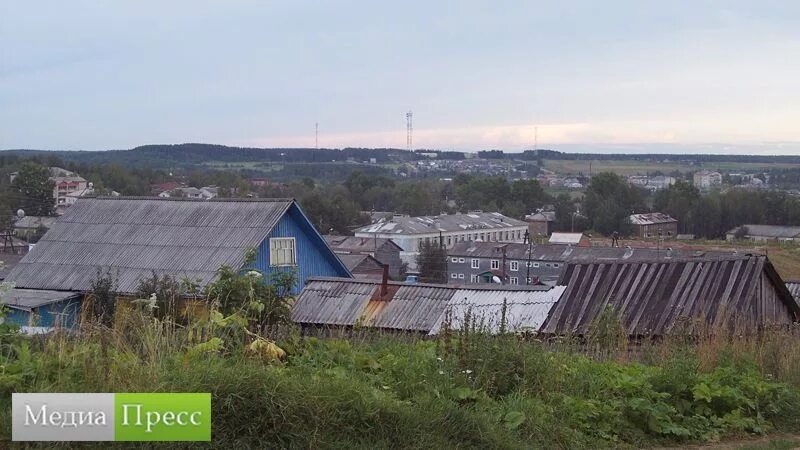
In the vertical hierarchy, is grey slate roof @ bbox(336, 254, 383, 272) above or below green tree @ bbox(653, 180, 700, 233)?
above

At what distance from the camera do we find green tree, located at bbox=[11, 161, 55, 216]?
6444 centimetres

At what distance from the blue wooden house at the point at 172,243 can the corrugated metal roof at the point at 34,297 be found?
442 mm

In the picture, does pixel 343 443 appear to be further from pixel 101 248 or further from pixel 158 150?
pixel 158 150

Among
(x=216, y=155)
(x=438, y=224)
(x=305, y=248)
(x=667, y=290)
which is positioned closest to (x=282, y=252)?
(x=305, y=248)

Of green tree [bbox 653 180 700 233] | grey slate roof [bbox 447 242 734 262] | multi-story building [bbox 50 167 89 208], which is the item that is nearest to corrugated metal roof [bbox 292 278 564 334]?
grey slate roof [bbox 447 242 734 262]

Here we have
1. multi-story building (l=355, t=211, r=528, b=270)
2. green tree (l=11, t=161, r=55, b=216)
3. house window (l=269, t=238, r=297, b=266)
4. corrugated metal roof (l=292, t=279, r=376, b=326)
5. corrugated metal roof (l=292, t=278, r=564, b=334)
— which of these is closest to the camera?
corrugated metal roof (l=292, t=278, r=564, b=334)

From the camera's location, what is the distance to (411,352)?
663 cm

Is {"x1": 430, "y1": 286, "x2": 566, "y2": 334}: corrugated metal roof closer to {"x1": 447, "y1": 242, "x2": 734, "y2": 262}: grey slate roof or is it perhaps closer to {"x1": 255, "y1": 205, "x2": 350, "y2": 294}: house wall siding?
{"x1": 255, "y1": 205, "x2": 350, "y2": 294}: house wall siding

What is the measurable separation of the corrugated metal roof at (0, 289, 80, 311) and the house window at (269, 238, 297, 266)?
4344 mm

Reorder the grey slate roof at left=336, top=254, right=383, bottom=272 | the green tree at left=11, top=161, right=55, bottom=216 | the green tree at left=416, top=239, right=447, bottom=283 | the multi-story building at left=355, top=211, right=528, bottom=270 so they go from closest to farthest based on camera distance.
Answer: the grey slate roof at left=336, top=254, right=383, bottom=272 < the green tree at left=416, top=239, right=447, bottom=283 < the multi-story building at left=355, top=211, right=528, bottom=270 < the green tree at left=11, top=161, right=55, bottom=216

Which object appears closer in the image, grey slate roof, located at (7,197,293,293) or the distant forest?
grey slate roof, located at (7,197,293,293)

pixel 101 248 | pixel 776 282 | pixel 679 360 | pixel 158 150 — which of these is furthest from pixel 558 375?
pixel 158 150

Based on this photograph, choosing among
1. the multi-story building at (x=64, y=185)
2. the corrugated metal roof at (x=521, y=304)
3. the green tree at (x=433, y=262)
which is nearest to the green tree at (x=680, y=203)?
the green tree at (x=433, y=262)

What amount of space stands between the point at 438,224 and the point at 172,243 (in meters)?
48.9
